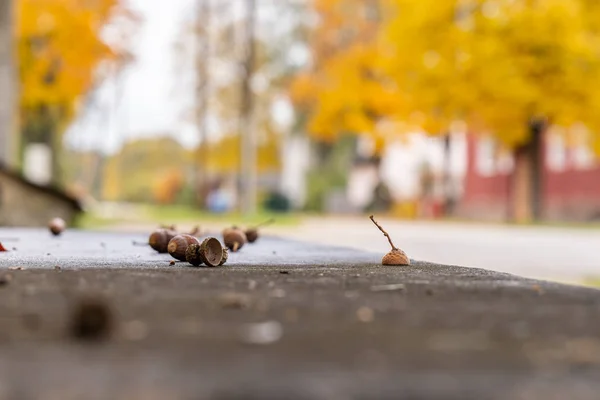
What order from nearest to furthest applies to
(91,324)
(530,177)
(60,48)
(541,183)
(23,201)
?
(91,324) < (23,201) < (60,48) < (530,177) < (541,183)

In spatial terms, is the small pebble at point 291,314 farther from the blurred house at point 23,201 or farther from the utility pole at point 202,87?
the utility pole at point 202,87

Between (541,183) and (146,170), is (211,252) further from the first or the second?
(146,170)

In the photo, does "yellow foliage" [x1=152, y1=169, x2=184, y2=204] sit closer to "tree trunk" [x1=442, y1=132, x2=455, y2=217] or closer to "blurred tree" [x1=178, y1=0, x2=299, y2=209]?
"blurred tree" [x1=178, y1=0, x2=299, y2=209]

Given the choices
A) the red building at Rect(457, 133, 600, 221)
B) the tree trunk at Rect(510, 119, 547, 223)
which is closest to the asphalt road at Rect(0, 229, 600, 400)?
the tree trunk at Rect(510, 119, 547, 223)

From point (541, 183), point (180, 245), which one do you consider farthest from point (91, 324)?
point (541, 183)

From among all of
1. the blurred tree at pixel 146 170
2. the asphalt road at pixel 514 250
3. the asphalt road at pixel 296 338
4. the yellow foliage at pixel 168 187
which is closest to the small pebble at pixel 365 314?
the asphalt road at pixel 296 338
